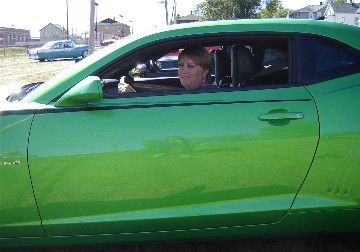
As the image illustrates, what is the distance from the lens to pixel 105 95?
7.38 ft

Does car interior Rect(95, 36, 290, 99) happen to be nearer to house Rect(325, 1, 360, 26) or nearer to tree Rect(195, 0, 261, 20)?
tree Rect(195, 0, 261, 20)

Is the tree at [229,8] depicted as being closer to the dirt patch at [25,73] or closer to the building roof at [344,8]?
the building roof at [344,8]

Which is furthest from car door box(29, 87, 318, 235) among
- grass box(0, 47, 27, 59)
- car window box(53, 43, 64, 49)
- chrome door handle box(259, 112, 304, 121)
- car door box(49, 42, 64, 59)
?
grass box(0, 47, 27, 59)

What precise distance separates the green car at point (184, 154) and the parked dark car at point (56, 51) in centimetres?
2979

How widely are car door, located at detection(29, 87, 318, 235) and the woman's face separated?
59cm

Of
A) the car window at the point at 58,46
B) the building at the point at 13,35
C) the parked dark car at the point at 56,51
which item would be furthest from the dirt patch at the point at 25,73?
the building at the point at 13,35

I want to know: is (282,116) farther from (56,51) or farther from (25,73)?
(56,51)

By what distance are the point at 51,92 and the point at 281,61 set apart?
1.52m

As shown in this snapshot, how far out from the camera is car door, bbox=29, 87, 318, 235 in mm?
2125

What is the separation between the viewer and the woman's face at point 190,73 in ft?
9.20

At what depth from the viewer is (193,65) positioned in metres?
2.79

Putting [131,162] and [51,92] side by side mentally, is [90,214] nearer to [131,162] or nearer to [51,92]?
[131,162]

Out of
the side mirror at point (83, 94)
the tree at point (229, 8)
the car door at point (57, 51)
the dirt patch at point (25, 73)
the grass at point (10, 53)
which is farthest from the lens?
the tree at point (229, 8)

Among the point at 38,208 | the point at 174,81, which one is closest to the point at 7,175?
the point at 38,208
